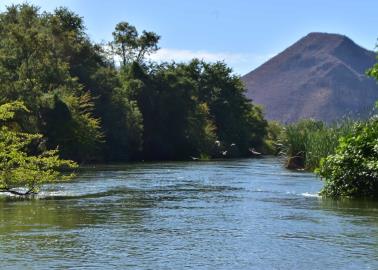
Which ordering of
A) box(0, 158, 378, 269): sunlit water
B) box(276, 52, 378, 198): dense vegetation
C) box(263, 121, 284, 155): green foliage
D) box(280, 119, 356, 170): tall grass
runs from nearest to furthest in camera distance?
box(0, 158, 378, 269): sunlit water → box(276, 52, 378, 198): dense vegetation → box(280, 119, 356, 170): tall grass → box(263, 121, 284, 155): green foliage

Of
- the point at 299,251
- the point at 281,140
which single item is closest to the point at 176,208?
the point at 299,251

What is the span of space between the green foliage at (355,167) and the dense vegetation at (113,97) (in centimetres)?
3317

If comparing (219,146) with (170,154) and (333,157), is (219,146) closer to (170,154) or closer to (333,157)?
(170,154)

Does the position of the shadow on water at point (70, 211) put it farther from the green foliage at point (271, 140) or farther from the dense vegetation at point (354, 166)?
the green foliage at point (271, 140)

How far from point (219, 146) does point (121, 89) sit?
22.6 m

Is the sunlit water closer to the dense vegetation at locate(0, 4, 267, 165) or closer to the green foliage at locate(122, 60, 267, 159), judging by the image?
the dense vegetation at locate(0, 4, 267, 165)

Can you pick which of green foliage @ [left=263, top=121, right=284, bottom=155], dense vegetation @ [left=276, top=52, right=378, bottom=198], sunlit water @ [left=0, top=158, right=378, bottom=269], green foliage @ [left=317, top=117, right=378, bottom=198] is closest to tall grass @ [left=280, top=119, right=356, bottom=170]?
sunlit water @ [left=0, top=158, right=378, bottom=269]

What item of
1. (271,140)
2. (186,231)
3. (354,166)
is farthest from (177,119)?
(186,231)

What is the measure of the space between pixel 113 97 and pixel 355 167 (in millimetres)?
55061

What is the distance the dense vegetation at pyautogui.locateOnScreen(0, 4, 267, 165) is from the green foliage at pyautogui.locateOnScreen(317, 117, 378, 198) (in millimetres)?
33168

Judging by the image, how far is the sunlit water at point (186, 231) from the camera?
1447 centimetres

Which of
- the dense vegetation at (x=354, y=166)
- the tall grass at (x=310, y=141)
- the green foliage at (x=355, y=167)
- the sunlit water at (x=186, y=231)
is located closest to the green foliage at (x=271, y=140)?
the tall grass at (x=310, y=141)

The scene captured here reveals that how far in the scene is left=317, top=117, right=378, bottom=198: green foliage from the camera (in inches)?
1051

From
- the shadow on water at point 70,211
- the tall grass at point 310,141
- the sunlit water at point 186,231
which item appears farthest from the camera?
the tall grass at point 310,141
